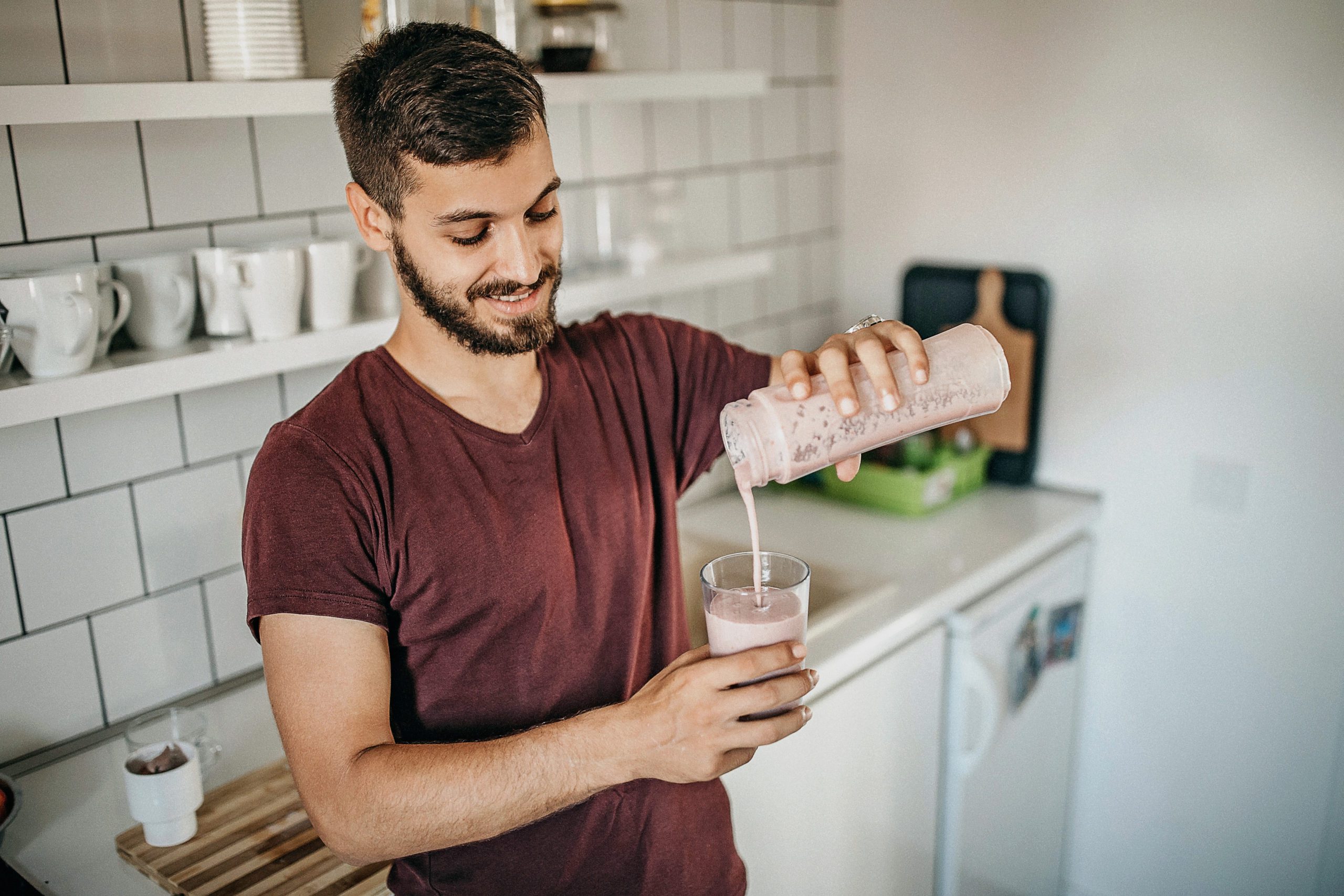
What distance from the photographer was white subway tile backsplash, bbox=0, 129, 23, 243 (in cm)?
124

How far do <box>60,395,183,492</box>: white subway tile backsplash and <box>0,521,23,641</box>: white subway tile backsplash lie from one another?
101 mm

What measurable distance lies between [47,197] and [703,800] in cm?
104

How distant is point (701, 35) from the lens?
2117 mm

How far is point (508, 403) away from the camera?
1192mm

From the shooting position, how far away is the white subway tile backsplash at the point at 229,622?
4.97 ft

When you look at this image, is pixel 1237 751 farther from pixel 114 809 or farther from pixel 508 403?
pixel 114 809

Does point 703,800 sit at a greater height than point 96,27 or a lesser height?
lesser

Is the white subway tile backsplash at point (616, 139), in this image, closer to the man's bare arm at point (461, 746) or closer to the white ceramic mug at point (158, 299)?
the white ceramic mug at point (158, 299)

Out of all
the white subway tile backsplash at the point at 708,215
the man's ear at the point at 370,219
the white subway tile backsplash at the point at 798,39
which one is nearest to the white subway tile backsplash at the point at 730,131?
the white subway tile backsplash at the point at 708,215

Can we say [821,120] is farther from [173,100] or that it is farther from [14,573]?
[14,573]

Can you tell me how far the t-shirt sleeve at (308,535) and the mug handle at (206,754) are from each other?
1.40 feet

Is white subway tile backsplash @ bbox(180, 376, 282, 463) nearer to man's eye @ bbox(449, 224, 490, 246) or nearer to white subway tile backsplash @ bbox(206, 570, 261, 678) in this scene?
white subway tile backsplash @ bbox(206, 570, 261, 678)

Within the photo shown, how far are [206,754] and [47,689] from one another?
221 mm

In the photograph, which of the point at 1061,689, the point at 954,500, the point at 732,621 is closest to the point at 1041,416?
the point at 954,500
